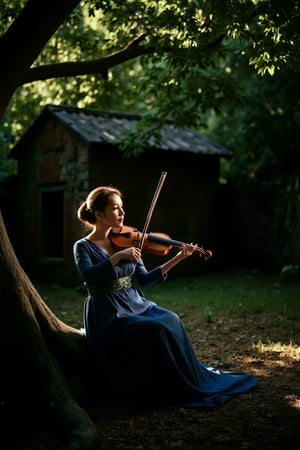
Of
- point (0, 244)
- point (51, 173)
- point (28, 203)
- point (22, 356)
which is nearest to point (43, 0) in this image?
point (0, 244)

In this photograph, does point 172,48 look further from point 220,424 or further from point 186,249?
point 220,424

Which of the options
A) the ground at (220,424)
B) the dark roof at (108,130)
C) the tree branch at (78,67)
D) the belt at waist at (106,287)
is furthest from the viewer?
the dark roof at (108,130)

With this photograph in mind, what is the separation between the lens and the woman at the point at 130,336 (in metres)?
4.08

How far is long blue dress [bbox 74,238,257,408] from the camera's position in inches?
160

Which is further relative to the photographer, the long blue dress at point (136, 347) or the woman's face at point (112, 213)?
the woman's face at point (112, 213)

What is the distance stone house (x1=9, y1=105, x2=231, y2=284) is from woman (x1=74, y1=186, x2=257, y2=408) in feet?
22.7

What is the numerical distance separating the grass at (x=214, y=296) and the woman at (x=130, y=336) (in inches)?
133

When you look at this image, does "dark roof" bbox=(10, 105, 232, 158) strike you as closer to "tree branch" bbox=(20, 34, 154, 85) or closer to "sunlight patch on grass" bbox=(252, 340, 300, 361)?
"tree branch" bbox=(20, 34, 154, 85)

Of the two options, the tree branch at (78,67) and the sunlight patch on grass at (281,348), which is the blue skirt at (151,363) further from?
the tree branch at (78,67)

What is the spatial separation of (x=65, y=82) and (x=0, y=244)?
7.22 meters

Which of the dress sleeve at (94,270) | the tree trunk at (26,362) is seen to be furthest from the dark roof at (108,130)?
the tree trunk at (26,362)

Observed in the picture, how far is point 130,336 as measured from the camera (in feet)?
13.4

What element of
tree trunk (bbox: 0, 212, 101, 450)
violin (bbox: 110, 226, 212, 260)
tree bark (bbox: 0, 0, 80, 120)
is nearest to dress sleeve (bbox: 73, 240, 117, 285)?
violin (bbox: 110, 226, 212, 260)

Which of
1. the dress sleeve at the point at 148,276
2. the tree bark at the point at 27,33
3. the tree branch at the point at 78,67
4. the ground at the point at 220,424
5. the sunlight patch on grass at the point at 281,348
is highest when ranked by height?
the tree branch at the point at 78,67
